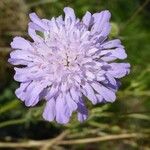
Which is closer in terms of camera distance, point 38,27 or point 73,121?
point 38,27

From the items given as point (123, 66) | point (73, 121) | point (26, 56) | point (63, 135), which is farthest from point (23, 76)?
point (63, 135)

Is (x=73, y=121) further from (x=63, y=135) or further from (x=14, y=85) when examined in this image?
(x=14, y=85)

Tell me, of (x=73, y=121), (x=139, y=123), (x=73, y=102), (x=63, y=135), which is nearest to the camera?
(x=73, y=102)

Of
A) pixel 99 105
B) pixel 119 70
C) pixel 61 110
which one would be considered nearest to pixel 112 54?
pixel 119 70

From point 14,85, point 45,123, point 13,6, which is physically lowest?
point 45,123

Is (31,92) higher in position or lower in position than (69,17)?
lower

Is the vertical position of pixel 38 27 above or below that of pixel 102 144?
above

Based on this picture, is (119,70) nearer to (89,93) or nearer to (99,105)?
(89,93)

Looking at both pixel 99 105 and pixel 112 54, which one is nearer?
pixel 112 54
